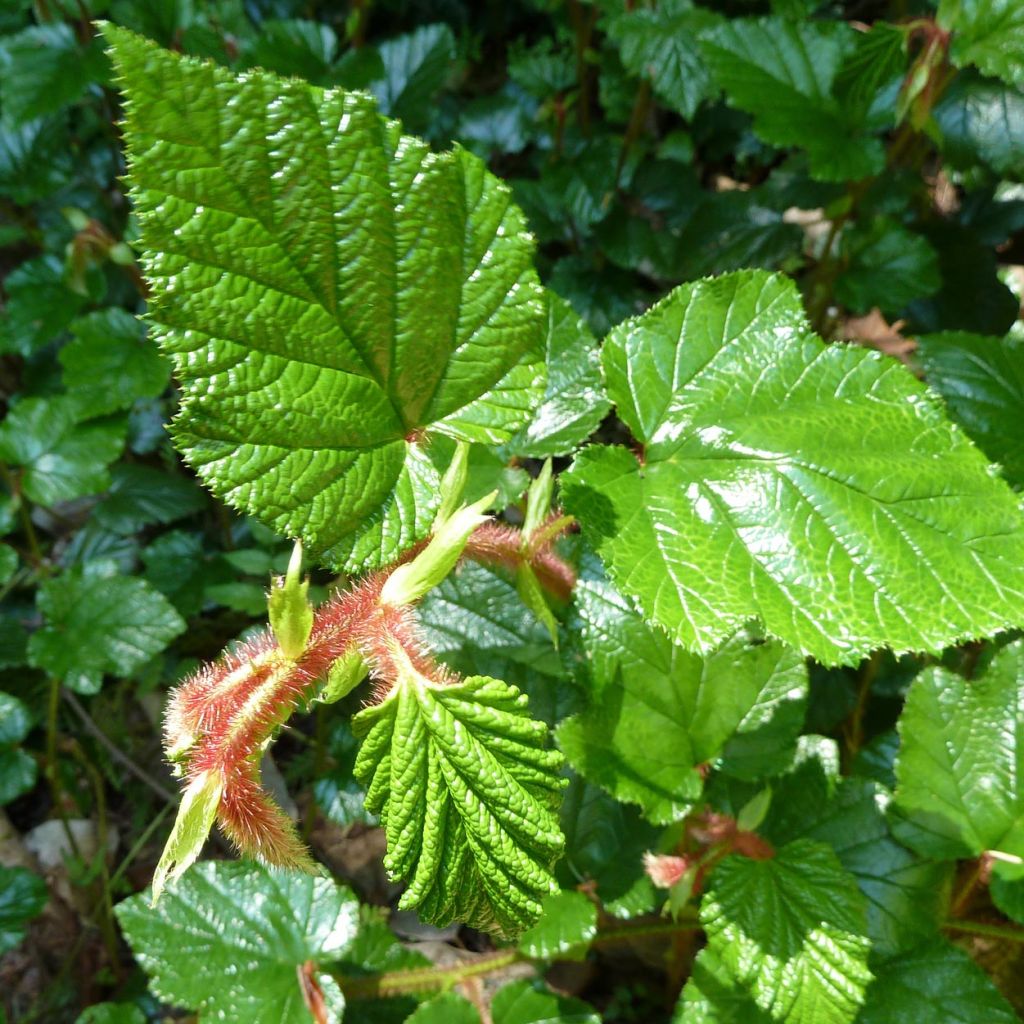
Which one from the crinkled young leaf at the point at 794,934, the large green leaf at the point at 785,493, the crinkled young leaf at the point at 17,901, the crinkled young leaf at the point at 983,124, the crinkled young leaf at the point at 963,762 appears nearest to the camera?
the large green leaf at the point at 785,493

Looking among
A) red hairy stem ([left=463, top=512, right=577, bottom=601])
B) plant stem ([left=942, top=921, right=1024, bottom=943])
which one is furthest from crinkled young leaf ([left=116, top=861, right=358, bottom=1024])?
plant stem ([left=942, top=921, right=1024, bottom=943])

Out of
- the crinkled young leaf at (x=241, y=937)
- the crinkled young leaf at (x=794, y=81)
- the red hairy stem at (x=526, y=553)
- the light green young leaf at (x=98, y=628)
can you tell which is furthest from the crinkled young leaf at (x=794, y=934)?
the crinkled young leaf at (x=794, y=81)

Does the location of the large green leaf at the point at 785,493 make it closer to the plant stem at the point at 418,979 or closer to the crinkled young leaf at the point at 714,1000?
the crinkled young leaf at the point at 714,1000

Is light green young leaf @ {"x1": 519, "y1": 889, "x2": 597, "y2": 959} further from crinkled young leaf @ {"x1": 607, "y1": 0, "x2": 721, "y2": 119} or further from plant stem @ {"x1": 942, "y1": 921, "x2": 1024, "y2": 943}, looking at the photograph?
crinkled young leaf @ {"x1": 607, "y1": 0, "x2": 721, "y2": 119}

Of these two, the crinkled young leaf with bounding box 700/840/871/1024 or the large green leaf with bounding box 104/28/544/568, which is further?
the crinkled young leaf with bounding box 700/840/871/1024

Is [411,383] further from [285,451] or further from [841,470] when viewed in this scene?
[841,470]

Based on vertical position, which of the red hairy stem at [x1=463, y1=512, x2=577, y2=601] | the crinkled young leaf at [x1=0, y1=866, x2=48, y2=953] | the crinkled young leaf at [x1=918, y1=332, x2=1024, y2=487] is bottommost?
the crinkled young leaf at [x1=0, y1=866, x2=48, y2=953]
